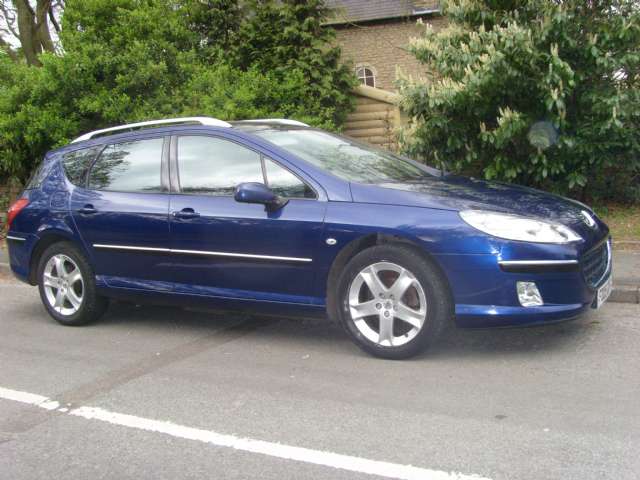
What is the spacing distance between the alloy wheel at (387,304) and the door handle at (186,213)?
1.37 m

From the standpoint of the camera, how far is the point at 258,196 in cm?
518

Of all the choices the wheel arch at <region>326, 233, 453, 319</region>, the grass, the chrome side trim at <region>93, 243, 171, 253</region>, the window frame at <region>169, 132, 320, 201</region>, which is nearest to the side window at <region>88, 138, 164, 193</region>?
the window frame at <region>169, 132, 320, 201</region>

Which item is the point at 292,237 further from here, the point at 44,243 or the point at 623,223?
the point at 623,223

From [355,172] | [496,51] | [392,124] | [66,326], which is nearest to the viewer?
[355,172]

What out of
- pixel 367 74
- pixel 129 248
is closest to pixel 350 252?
pixel 129 248

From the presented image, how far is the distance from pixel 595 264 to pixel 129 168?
12.0 ft

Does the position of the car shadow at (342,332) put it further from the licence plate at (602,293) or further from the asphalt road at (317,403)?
the licence plate at (602,293)

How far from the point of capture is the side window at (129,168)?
606cm

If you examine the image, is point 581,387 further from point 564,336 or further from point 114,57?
point 114,57

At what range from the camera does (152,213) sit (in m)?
5.85

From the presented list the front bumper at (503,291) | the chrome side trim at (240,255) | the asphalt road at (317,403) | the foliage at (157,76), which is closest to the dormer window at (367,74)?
the foliage at (157,76)

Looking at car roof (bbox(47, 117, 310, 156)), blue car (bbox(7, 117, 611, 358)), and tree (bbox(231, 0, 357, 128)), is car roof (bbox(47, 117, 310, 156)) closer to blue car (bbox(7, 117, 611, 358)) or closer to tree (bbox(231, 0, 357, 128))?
blue car (bbox(7, 117, 611, 358))

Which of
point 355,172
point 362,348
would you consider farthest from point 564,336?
point 355,172

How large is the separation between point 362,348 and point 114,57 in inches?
310
